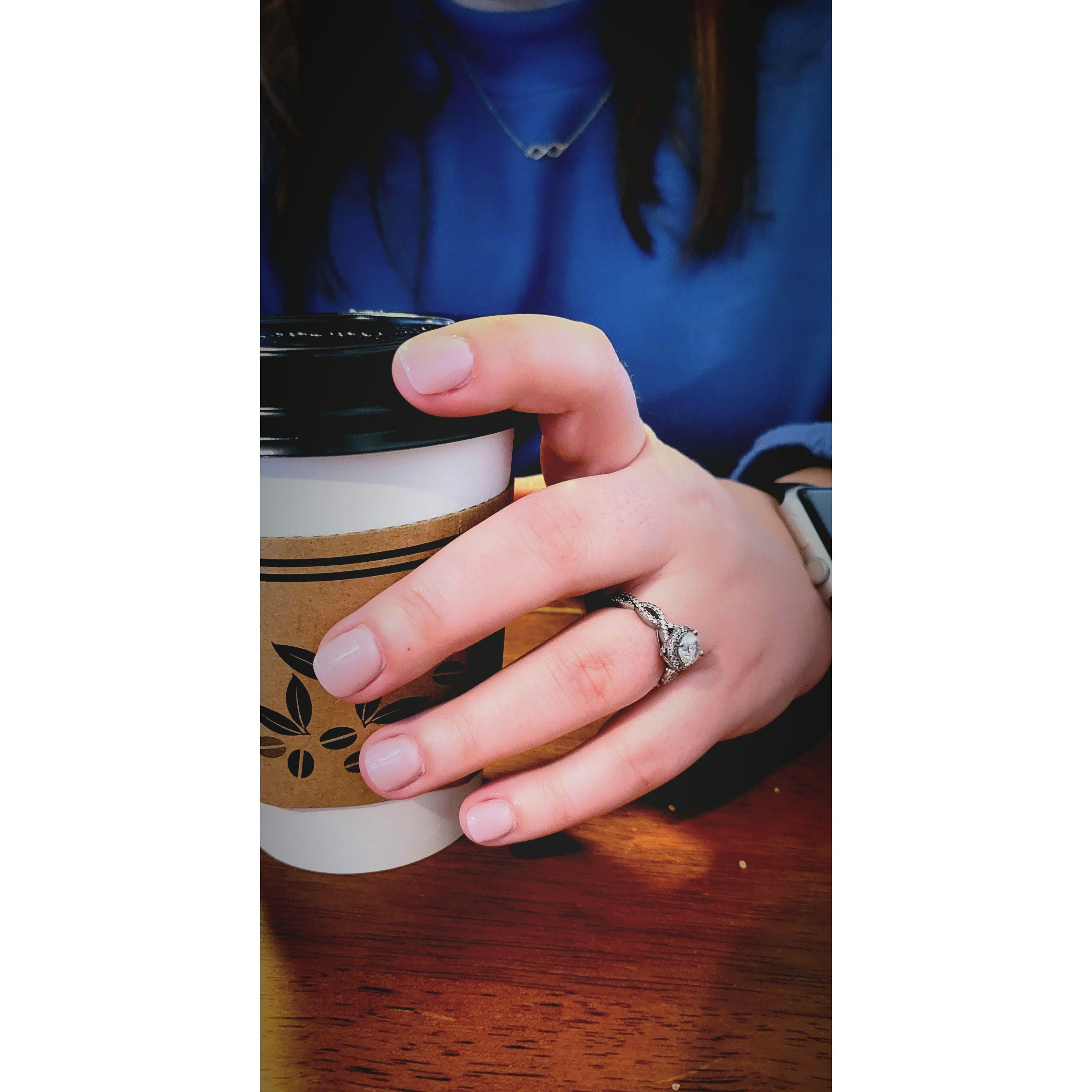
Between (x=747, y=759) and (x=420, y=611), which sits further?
(x=747, y=759)

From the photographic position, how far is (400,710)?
549 mm

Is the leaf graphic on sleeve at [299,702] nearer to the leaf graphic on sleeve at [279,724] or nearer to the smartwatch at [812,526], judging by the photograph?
the leaf graphic on sleeve at [279,724]

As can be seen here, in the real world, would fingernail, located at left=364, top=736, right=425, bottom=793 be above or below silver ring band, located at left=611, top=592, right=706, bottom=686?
below

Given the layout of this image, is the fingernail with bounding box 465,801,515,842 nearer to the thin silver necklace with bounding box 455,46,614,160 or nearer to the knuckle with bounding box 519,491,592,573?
the knuckle with bounding box 519,491,592,573

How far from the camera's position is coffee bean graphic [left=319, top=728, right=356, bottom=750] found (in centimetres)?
55

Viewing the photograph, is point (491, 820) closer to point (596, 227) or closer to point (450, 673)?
point (450, 673)

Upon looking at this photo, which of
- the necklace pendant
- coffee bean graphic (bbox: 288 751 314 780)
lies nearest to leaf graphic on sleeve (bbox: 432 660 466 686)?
coffee bean graphic (bbox: 288 751 314 780)

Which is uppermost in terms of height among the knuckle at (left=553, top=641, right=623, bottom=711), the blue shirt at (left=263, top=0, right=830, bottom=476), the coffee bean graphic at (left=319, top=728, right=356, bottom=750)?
the blue shirt at (left=263, top=0, right=830, bottom=476)

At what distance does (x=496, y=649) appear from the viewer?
1.86ft

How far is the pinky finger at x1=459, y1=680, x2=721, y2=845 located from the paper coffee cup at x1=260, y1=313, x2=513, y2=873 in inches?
1.1

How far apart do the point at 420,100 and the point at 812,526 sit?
430 millimetres

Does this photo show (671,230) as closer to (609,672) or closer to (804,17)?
(804,17)

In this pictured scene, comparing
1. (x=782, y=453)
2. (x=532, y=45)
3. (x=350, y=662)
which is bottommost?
(x=350, y=662)

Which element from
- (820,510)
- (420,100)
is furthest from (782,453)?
(420,100)
